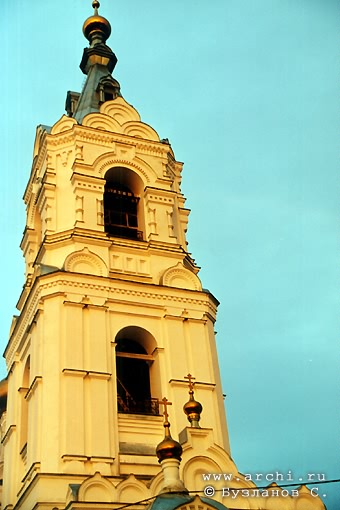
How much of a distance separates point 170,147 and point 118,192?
2.05 m

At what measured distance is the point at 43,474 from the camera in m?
13.0

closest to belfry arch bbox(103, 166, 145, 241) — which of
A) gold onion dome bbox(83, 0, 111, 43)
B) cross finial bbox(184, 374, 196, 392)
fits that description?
cross finial bbox(184, 374, 196, 392)

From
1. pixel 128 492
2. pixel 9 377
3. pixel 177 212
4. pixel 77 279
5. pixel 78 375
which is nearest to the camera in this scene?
pixel 128 492

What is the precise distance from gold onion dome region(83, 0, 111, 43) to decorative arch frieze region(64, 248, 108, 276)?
35.5ft

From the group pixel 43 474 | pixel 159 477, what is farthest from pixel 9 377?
pixel 159 477

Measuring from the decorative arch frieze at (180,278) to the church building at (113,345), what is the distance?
0.03 meters

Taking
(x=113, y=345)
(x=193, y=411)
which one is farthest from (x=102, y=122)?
(x=193, y=411)

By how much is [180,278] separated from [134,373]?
2.30 meters

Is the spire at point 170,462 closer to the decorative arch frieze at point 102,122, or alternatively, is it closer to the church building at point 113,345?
the church building at point 113,345

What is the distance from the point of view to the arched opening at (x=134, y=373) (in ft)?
49.2

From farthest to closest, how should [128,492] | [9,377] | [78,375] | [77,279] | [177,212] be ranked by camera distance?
[177,212]
[9,377]
[77,279]
[78,375]
[128,492]

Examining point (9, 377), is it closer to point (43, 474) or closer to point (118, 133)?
point (43, 474)

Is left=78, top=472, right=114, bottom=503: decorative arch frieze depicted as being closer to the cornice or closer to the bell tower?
the bell tower

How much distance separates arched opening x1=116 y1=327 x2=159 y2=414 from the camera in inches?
591
